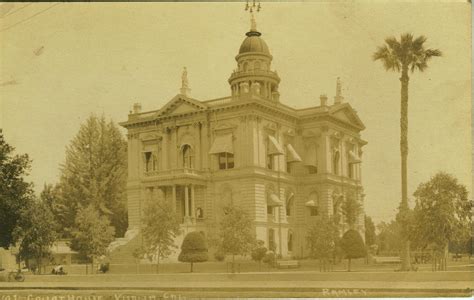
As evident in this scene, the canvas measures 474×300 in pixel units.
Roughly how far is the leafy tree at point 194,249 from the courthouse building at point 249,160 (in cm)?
64

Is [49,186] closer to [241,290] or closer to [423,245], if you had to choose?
[241,290]

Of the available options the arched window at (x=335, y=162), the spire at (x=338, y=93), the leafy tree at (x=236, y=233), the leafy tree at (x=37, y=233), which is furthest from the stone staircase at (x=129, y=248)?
the spire at (x=338, y=93)

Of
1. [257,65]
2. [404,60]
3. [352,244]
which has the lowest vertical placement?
[352,244]

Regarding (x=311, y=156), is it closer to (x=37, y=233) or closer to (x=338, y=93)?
(x=338, y=93)

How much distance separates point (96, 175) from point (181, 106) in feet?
15.9

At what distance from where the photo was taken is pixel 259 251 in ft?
91.2

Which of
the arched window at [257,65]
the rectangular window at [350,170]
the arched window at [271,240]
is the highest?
the arched window at [257,65]

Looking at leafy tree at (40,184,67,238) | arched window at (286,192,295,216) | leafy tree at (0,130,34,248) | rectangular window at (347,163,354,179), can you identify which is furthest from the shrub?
leafy tree at (0,130,34,248)

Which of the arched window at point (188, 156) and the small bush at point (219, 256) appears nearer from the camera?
the small bush at point (219, 256)

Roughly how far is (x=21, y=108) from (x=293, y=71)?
11.2m

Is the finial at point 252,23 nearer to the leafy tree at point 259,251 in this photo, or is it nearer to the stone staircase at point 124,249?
the leafy tree at point 259,251

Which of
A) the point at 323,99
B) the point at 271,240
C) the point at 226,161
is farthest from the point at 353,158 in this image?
the point at 226,161

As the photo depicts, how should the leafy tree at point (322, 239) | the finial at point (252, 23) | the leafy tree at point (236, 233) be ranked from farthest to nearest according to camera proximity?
the leafy tree at point (236, 233), the leafy tree at point (322, 239), the finial at point (252, 23)

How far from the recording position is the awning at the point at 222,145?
2867 centimetres
